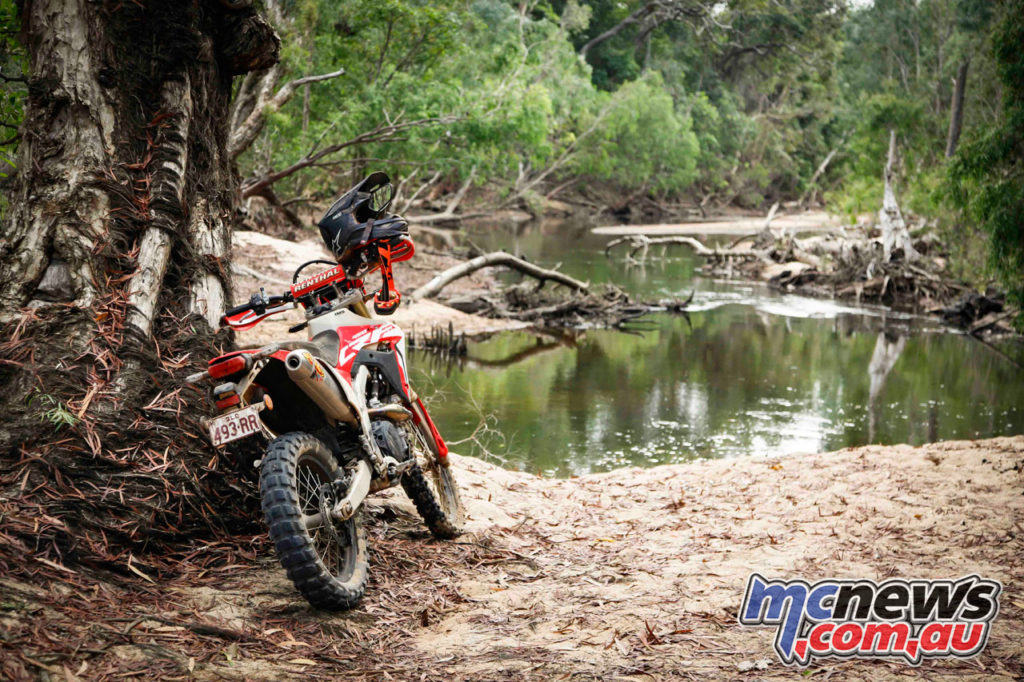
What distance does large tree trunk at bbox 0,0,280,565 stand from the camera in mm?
3857

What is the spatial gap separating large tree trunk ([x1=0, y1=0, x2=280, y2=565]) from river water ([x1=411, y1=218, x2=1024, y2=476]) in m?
4.19

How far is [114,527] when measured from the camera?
3809mm

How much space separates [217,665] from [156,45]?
311cm

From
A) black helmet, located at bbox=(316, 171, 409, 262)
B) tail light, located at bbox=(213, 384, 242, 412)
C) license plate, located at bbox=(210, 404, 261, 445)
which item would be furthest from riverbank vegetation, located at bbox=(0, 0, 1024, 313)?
license plate, located at bbox=(210, 404, 261, 445)

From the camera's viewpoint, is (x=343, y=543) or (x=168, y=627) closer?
(x=168, y=627)

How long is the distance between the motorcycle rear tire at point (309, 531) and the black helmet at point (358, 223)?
42.0 inches

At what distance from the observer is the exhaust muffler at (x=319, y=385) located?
3.84 meters

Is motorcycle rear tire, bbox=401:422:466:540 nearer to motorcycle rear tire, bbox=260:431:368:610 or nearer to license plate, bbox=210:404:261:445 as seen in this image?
motorcycle rear tire, bbox=260:431:368:610

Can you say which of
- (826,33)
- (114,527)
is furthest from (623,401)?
(826,33)

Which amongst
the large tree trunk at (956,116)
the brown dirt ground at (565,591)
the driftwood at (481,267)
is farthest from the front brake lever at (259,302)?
the large tree trunk at (956,116)

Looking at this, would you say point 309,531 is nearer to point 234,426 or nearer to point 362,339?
point 234,426

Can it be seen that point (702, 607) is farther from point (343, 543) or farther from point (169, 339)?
point (169, 339)

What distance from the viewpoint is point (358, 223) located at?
4652mm

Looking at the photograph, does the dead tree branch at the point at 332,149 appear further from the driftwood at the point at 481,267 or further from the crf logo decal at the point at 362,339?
the crf logo decal at the point at 362,339
